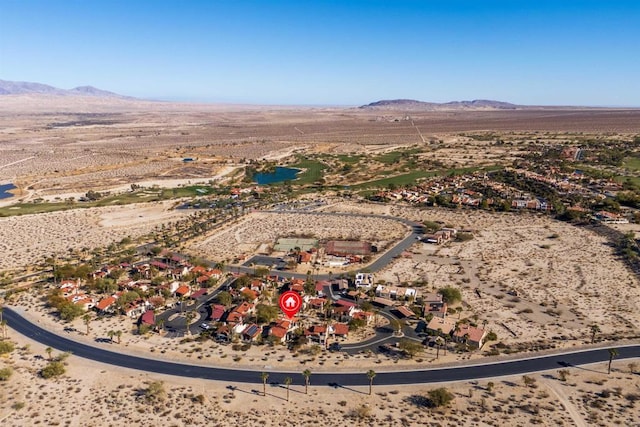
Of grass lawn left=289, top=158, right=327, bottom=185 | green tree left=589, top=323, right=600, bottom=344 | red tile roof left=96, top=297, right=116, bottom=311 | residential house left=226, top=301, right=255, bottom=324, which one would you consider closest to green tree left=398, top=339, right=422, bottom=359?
green tree left=589, top=323, right=600, bottom=344

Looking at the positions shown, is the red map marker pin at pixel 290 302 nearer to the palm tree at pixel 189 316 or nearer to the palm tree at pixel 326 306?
the palm tree at pixel 326 306

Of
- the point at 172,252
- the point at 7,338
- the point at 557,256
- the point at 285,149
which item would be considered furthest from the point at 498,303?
the point at 285,149

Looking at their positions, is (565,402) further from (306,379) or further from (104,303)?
(104,303)

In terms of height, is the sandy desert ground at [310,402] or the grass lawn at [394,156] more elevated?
the grass lawn at [394,156]

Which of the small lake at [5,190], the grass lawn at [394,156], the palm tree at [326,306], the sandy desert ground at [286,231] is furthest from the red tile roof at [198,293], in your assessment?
the grass lawn at [394,156]

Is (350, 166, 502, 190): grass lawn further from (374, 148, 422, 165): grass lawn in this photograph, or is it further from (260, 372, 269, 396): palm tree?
(260, 372, 269, 396): palm tree

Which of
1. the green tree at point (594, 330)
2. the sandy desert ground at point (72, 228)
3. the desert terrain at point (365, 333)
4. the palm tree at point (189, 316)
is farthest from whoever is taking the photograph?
the sandy desert ground at point (72, 228)

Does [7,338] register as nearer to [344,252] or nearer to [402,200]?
[344,252]
